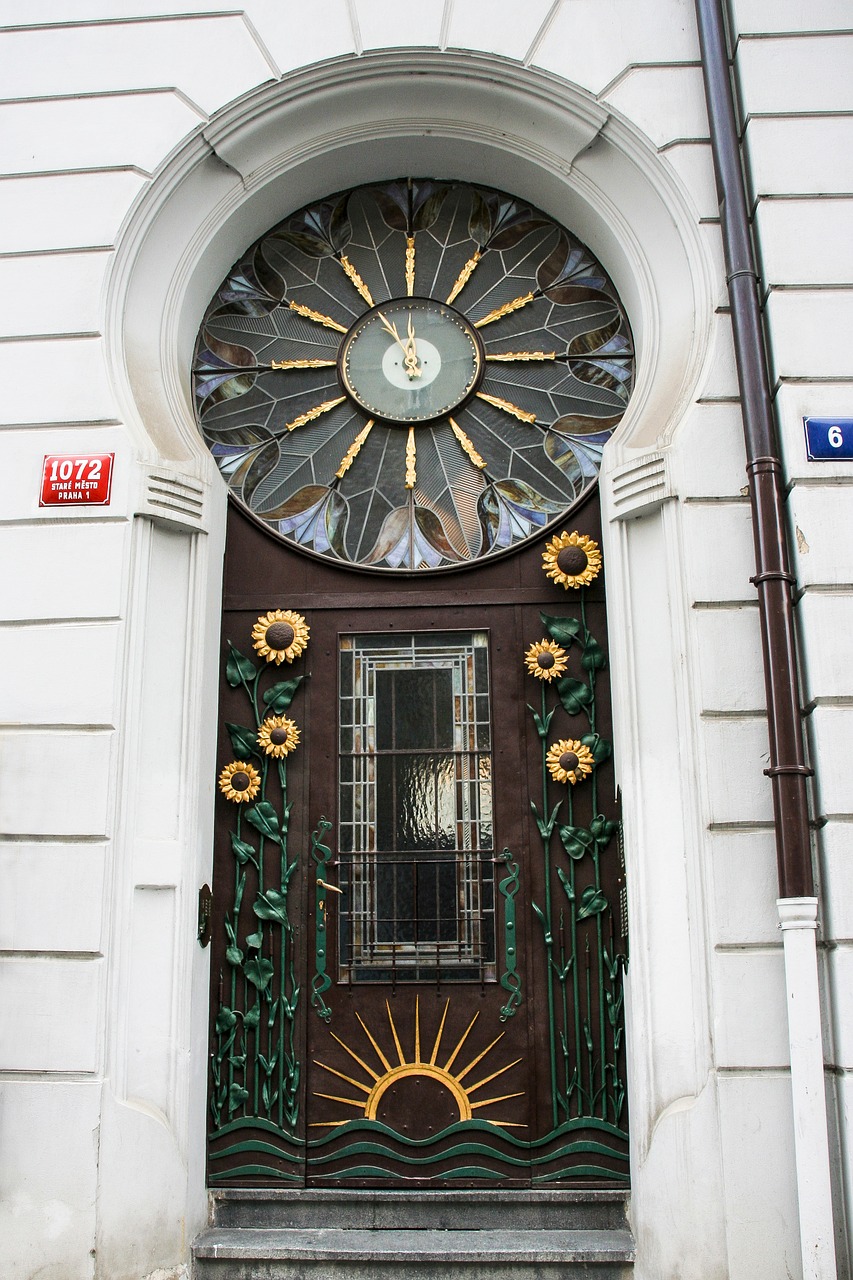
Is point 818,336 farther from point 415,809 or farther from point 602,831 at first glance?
point 415,809

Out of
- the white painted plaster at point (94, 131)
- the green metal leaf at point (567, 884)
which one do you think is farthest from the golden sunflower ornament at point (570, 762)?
the white painted plaster at point (94, 131)

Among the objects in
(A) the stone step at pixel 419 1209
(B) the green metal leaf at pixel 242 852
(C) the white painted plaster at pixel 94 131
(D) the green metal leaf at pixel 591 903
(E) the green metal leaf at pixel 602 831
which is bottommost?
(A) the stone step at pixel 419 1209

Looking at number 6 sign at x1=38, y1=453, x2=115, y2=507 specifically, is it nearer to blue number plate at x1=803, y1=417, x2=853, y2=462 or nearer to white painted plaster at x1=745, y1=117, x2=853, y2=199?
blue number plate at x1=803, y1=417, x2=853, y2=462

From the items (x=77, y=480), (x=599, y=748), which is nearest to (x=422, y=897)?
(x=599, y=748)

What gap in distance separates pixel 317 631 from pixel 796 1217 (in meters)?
3.96

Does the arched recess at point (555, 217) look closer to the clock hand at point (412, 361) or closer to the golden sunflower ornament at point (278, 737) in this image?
the golden sunflower ornament at point (278, 737)

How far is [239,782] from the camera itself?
674cm

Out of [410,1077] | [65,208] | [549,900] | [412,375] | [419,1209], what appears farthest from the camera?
[412,375]

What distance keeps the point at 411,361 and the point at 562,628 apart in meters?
1.99

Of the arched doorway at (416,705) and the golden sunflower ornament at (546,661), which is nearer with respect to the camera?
the arched doorway at (416,705)

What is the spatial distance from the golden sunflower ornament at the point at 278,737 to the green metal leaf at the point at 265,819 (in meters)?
0.32

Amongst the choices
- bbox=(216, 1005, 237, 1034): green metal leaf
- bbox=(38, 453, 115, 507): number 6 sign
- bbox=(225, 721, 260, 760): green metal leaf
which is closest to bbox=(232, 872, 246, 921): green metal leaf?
bbox=(216, 1005, 237, 1034): green metal leaf

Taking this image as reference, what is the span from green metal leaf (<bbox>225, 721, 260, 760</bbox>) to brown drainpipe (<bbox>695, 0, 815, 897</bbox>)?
2932mm

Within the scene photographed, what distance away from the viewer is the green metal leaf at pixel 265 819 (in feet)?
22.0
